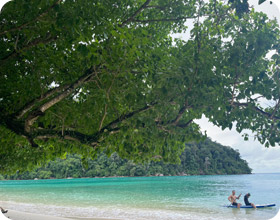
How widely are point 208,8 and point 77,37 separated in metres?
3.99

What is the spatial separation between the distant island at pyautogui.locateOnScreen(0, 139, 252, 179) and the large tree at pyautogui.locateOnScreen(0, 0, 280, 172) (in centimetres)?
5240

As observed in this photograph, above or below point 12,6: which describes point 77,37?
below

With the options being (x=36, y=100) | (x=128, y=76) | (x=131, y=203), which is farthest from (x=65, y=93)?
(x=131, y=203)

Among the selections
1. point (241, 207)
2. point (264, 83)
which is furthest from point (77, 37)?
point (241, 207)

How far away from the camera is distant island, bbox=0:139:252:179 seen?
59000 mm

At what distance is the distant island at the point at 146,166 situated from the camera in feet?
194

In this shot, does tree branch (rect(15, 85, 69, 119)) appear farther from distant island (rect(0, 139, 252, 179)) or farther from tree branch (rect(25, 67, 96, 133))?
distant island (rect(0, 139, 252, 179))

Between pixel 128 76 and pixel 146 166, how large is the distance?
6718 cm

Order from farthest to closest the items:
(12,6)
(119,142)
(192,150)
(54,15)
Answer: (192,150) → (119,142) → (12,6) → (54,15)

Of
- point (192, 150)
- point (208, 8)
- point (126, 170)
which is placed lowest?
point (126, 170)

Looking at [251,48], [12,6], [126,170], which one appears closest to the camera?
[12,6]

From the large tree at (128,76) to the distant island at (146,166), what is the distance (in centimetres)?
5240

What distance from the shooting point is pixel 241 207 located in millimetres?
22844

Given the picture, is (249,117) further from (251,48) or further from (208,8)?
(208,8)
